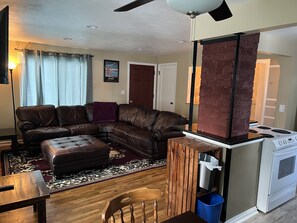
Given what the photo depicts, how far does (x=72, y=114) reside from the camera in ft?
17.1

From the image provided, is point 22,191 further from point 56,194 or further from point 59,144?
point 59,144

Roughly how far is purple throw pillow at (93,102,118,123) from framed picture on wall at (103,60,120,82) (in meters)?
0.78

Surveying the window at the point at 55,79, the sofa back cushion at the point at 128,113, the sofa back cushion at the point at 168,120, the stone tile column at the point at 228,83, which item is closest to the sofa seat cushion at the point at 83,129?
the sofa back cushion at the point at 128,113

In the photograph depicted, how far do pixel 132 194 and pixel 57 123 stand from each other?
422cm

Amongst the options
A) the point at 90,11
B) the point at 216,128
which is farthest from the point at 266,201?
the point at 90,11

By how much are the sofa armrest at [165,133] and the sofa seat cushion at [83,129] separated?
1.59 m

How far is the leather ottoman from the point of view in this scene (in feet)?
10.2

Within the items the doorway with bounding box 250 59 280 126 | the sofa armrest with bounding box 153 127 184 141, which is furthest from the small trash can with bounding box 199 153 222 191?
the doorway with bounding box 250 59 280 126

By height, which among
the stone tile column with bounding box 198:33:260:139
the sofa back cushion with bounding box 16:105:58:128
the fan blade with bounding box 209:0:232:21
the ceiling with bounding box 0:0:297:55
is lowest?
the sofa back cushion with bounding box 16:105:58:128

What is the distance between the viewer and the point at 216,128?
2.36 meters

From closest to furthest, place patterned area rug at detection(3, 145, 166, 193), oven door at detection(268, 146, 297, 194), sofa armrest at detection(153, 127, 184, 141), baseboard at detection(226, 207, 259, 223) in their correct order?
1. baseboard at detection(226, 207, 259, 223)
2. oven door at detection(268, 146, 297, 194)
3. patterned area rug at detection(3, 145, 166, 193)
4. sofa armrest at detection(153, 127, 184, 141)

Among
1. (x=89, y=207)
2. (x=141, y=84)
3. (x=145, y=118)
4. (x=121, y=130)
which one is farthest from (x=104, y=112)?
(x=89, y=207)

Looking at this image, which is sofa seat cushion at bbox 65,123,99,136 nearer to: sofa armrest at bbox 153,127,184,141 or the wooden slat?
sofa armrest at bbox 153,127,184,141

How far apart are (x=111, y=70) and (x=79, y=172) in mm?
3389
